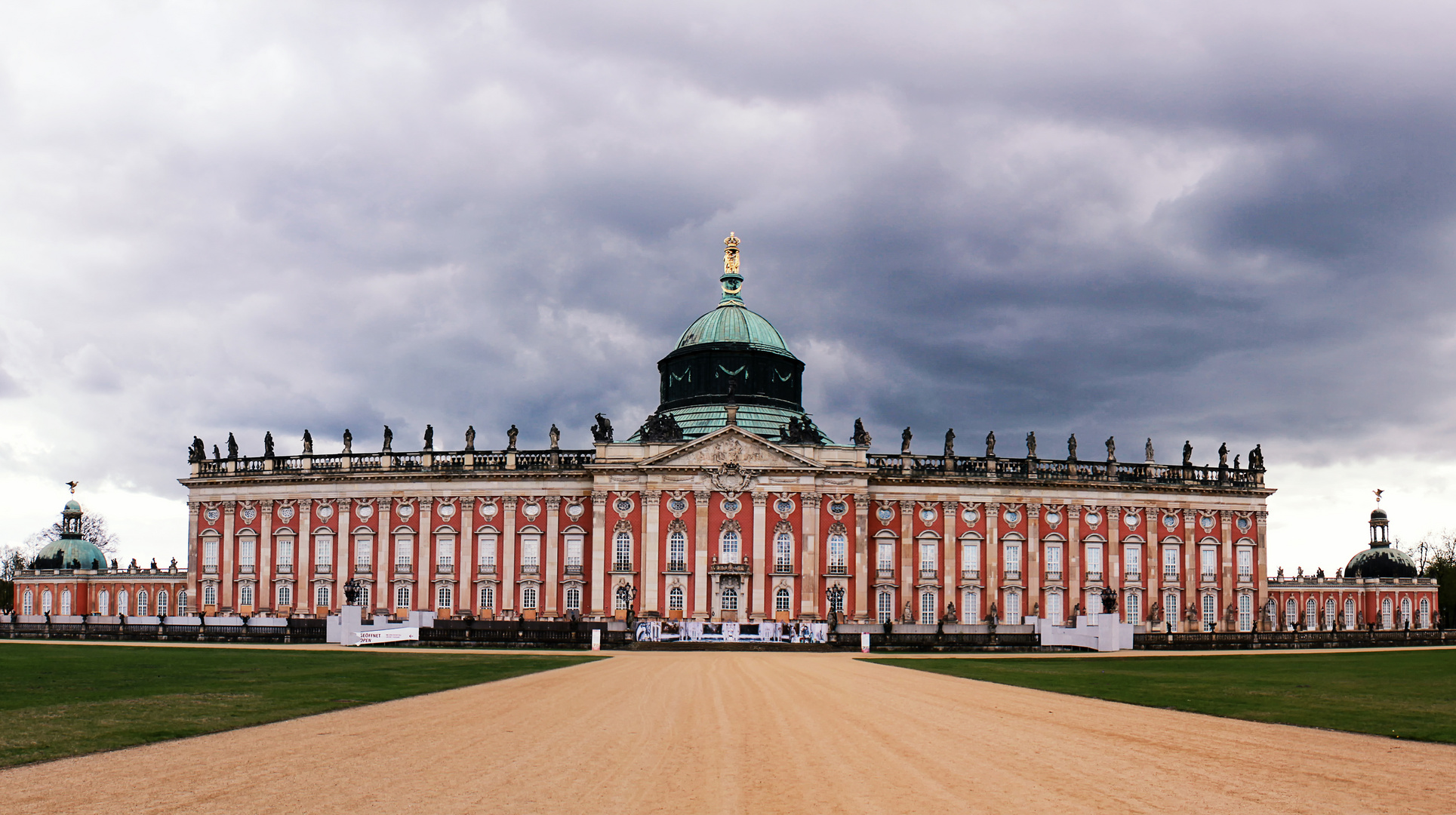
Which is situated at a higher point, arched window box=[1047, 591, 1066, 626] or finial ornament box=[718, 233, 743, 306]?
finial ornament box=[718, 233, 743, 306]

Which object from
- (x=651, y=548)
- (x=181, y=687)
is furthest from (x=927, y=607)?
(x=181, y=687)

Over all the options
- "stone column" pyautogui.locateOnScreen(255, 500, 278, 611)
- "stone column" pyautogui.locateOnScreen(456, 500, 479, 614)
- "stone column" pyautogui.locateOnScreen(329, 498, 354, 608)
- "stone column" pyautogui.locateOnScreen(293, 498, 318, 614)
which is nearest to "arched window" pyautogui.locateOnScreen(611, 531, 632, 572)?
"stone column" pyautogui.locateOnScreen(456, 500, 479, 614)

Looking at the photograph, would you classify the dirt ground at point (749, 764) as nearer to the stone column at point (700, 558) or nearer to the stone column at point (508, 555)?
the stone column at point (700, 558)

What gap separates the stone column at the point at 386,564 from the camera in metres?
80.2

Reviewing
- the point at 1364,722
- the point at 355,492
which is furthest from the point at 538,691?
the point at 355,492

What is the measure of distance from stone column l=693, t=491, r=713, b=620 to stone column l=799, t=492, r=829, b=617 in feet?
19.8

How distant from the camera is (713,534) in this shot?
77625 mm

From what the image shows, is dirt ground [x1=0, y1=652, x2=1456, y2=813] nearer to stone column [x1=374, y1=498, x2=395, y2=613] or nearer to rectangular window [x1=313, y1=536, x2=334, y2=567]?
stone column [x1=374, y1=498, x2=395, y2=613]

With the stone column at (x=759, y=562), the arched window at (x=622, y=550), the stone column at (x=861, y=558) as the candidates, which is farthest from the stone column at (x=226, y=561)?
the stone column at (x=861, y=558)

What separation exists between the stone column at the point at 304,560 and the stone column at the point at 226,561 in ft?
15.8

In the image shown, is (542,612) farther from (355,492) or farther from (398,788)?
(398,788)

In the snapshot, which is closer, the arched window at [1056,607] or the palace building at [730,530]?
the palace building at [730,530]

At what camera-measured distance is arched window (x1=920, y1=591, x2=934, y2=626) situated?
79.9 m

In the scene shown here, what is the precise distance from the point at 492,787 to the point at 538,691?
15.0m
